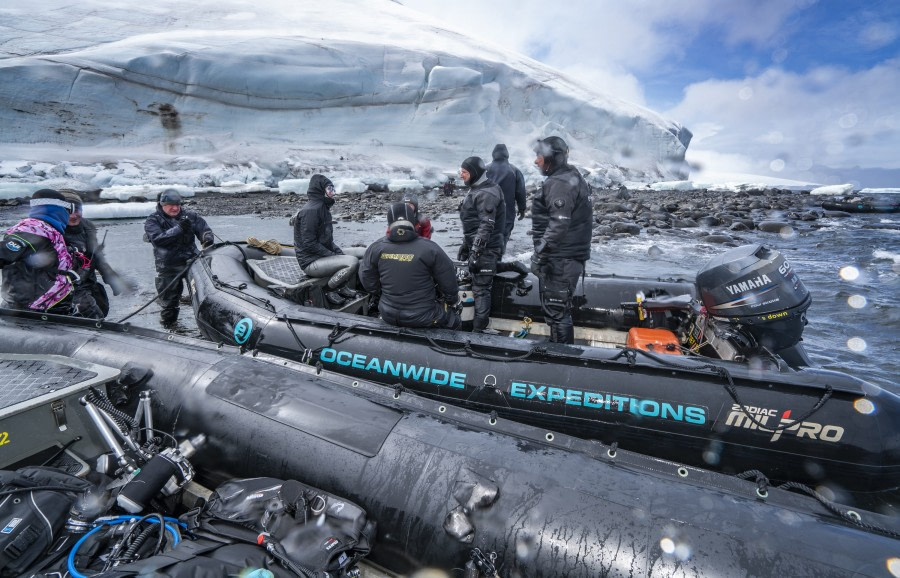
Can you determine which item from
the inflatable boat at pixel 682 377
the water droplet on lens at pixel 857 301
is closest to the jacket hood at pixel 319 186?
the inflatable boat at pixel 682 377

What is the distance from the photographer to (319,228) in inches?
192

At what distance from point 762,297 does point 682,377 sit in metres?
0.92

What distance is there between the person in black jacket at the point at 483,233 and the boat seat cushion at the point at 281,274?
65.4 inches

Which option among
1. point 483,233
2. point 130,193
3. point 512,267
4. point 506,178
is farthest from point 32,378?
point 130,193

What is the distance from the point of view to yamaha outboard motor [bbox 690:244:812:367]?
3164 millimetres

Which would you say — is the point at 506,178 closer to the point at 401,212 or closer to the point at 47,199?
the point at 401,212

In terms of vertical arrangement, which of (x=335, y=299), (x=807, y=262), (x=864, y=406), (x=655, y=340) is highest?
(x=807, y=262)

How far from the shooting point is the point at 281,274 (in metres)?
5.24

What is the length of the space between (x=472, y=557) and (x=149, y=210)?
61.7 ft

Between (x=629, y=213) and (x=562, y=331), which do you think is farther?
(x=629, y=213)

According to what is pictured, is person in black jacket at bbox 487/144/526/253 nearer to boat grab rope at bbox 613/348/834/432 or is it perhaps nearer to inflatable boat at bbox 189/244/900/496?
inflatable boat at bbox 189/244/900/496

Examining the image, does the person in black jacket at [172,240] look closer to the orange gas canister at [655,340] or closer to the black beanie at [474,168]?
the black beanie at [474,168]

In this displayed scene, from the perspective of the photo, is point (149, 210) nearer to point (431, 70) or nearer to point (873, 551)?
point (873, 551)

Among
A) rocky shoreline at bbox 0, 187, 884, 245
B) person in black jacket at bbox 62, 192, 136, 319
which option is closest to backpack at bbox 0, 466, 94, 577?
person in black jacket at bbox 62, 192, 136, 319
